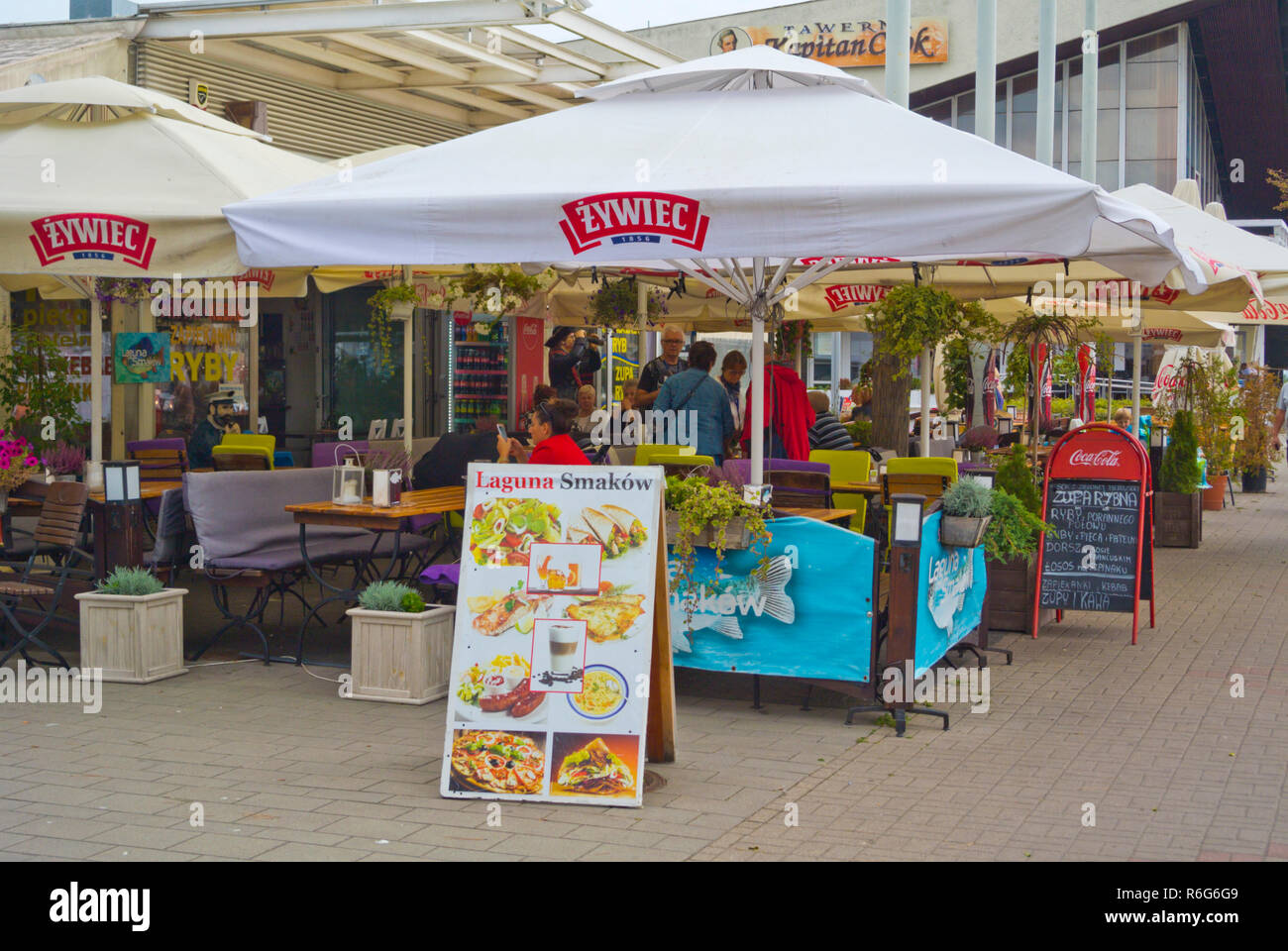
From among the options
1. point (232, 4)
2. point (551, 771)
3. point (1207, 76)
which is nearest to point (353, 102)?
point (232, 4)

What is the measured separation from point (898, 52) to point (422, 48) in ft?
16.3

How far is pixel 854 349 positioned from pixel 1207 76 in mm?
13083

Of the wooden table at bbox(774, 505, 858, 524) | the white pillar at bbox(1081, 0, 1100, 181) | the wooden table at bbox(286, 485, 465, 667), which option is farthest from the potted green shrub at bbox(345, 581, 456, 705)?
the white pillar at bbox(1081, 0, 1100, 181)

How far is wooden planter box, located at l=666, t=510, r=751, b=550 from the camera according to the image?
6.48 meters

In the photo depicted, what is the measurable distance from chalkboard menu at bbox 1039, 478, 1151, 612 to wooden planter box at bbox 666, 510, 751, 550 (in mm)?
3072

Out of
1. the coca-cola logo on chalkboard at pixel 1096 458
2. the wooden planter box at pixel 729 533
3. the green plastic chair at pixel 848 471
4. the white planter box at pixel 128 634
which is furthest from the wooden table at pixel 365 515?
the coca-cola logo on chalkboard at pixel 1096 458

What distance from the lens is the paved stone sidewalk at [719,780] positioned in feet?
15.8

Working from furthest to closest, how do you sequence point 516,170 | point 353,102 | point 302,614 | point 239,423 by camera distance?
point 353,102 < point 239,423 < point 302,614 < point 516,170

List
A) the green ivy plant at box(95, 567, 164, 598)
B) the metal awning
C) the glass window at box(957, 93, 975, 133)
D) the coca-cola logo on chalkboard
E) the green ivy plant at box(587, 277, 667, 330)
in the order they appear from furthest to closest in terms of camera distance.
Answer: the glass window at box(957, 93, 975, 133) < the green ivy plant at box(587, 277, 667, 330) < the metal awning < the coca-cola logo on chalkboard < the green ivy plant at box(95, 567, 164, 598)

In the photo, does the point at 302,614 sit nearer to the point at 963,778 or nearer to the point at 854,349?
the point at 963,778

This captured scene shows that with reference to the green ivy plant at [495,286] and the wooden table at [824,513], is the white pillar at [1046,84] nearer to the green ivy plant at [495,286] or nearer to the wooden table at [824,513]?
the green ivy plant at [495,286]

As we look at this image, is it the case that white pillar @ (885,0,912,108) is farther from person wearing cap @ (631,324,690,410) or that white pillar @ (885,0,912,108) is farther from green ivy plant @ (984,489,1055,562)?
green ivy plant @ (984,489,1055,562)

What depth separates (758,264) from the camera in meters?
7.33

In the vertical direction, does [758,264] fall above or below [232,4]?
below
